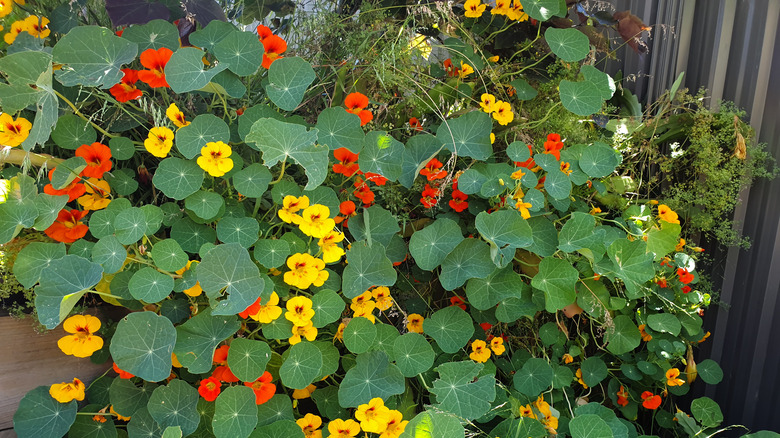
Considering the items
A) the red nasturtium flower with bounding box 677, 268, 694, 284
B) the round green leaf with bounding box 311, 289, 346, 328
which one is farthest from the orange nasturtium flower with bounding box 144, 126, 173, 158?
the red nasturtium flower with bounding box 677, 268, 694, 284

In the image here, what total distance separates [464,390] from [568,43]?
903mm

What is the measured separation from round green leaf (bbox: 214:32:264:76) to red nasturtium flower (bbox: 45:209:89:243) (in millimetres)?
450

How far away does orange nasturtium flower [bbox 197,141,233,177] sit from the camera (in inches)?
42.9

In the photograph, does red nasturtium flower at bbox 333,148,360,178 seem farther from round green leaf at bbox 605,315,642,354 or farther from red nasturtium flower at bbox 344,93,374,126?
round green leaf at bbox 605,315,642,354

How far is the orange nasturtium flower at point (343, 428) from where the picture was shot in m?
1.10

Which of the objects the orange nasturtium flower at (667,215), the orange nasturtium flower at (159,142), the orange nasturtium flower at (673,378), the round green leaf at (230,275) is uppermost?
the orange nasturtium flower at (159,142)

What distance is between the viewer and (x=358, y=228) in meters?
1.27

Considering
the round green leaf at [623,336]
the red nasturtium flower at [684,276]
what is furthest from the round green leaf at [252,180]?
the red nasturtium flower at [684,276]

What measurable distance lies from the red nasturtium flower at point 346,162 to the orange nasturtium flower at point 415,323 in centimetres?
40

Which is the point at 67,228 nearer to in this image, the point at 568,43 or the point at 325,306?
the point at 325,306

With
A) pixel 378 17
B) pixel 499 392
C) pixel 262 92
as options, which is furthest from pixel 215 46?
pixel 499 392

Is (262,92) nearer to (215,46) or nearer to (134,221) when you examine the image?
(215,46)

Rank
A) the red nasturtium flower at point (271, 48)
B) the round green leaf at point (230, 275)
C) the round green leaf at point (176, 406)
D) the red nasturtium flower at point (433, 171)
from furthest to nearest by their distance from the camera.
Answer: the red nasturtium flower at point (433, 171) < the red nasturtium flower at point (271, 48) < the round green leaf at point (176, 406) < the round green leaf at point (230, 275)

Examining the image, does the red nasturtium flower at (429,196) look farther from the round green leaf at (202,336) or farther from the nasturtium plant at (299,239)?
the round green leaf at (202,336)
